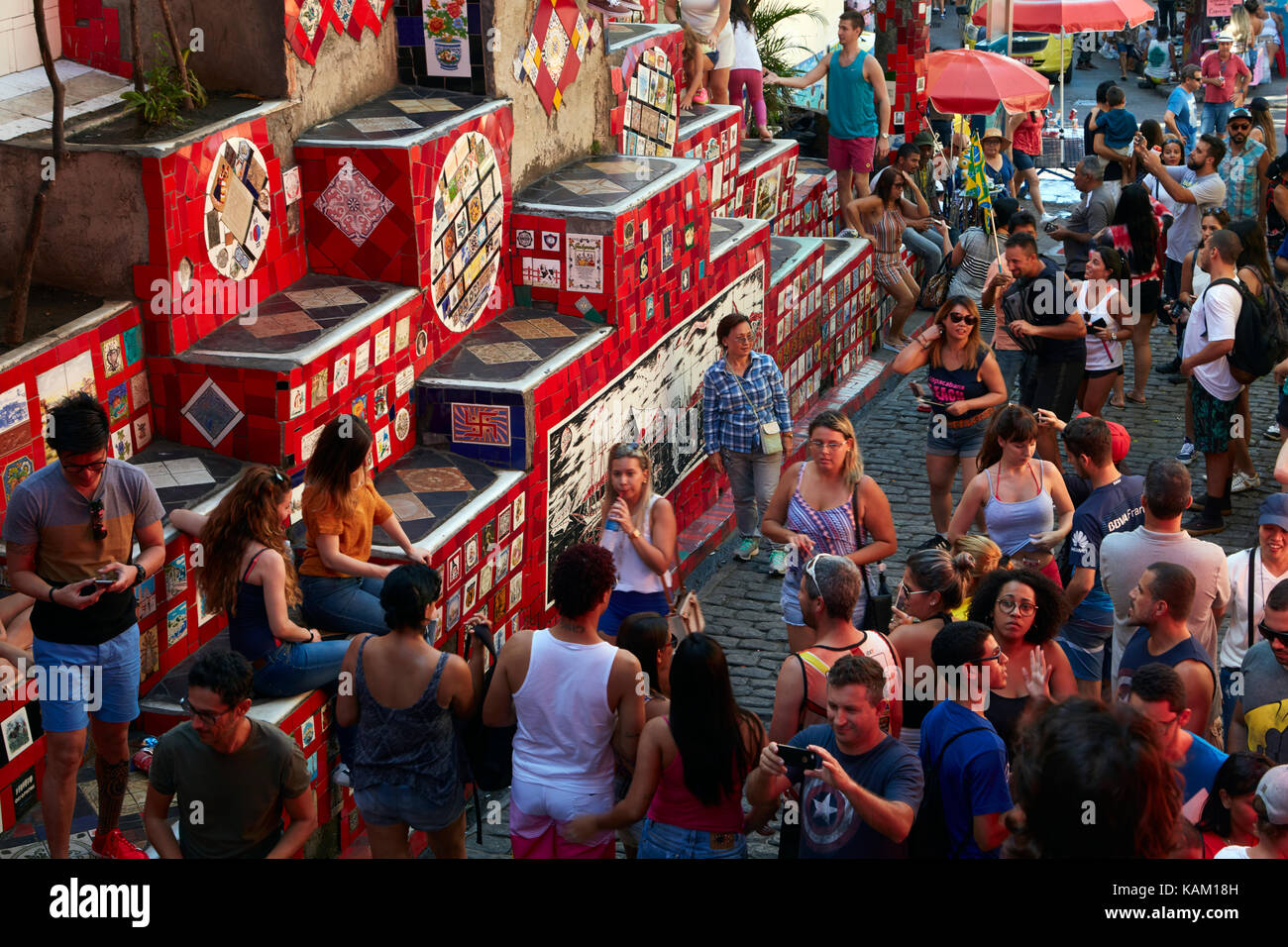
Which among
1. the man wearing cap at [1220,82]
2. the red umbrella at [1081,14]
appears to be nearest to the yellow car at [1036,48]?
the man wearing cap at [1220,82]

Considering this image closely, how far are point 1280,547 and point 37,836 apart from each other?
17.2ft

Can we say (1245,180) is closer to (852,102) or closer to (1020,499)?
(852,102)

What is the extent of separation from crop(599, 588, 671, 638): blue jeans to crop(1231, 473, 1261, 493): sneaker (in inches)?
196

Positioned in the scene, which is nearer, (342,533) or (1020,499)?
(342,533)

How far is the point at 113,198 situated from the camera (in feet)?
23.5

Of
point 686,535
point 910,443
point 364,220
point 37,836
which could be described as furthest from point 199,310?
point 910,443

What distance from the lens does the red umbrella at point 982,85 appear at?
1595 cm

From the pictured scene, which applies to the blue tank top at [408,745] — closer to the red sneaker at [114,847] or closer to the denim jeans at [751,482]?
the red sneaker at [114,847]

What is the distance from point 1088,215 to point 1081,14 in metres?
6.58

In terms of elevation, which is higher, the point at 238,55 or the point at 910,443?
the point at 238,55

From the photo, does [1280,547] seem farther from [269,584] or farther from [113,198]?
[113,198]

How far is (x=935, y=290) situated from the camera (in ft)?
46.1

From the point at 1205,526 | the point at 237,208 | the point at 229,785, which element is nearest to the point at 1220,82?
the point at 1205,526

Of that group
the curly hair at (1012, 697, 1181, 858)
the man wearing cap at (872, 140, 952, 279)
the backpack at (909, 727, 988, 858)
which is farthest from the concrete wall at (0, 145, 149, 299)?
the man wearing cap at (872, 140, 952, 279)
